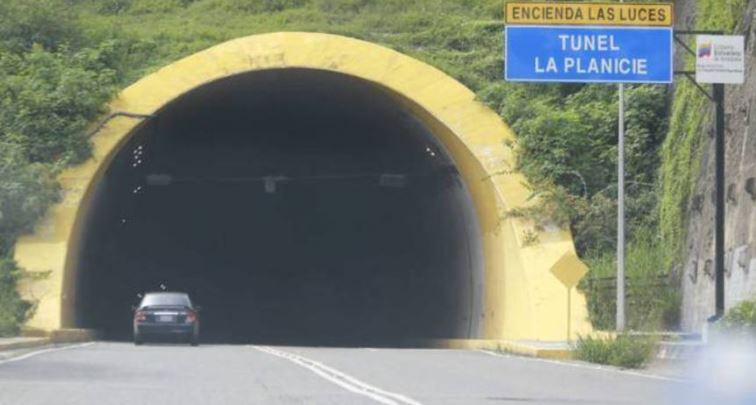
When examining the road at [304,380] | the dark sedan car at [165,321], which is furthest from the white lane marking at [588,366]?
the dark sedan car at [165,321]

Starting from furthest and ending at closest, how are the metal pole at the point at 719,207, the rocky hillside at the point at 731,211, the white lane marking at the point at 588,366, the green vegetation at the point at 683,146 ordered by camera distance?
the green vegetation at the point at 683,146 < the rocky hillside at the point at 731,211 < the metal pole at the point at 719,207 < the white lane marking at the point at 588,366

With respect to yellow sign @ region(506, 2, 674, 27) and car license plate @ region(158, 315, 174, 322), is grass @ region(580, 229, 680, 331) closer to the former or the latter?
yellow sign @ region(506, 2, 674, 27)

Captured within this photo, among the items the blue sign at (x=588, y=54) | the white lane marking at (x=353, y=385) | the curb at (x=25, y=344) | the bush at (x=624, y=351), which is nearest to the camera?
the white lane marking at (x=353, y=385)

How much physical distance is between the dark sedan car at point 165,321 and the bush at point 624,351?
14.1 meters

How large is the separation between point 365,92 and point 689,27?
929 centimetres

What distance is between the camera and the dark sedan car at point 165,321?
40125 mm

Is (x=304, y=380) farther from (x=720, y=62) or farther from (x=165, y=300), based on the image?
(x=165, y=300)

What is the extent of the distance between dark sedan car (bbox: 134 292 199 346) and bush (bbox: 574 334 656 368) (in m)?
14.1

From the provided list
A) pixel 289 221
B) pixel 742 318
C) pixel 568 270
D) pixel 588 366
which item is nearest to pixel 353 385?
pixel 588 366

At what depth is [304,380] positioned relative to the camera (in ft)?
70.2

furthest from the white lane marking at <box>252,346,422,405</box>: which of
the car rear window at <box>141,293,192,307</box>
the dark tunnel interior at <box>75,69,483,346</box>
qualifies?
the dark tunnel interior at <box>75,69,483,346</box>

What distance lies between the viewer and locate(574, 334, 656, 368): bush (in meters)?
28.3

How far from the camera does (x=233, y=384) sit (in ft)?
66.9

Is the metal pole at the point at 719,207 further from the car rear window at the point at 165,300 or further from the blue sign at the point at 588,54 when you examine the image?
the car rear window at the point at 165,300
